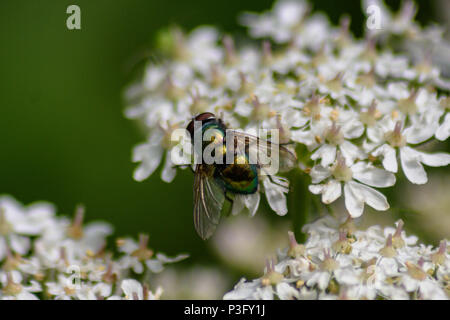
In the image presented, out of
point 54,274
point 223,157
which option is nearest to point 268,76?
point 223,157

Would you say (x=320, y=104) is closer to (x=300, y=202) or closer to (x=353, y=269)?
(x=300, y=202)

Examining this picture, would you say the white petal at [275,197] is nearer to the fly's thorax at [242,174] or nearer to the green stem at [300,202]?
the fly's thorax at [242,174]

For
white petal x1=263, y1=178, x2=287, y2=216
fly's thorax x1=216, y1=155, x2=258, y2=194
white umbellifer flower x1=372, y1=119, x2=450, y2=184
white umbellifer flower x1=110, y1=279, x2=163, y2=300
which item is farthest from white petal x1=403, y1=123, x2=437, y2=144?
white umbellifer flower x1=110, y1=279, x2=163, y2=300

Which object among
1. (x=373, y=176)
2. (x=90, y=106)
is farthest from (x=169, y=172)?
(x=90, y=106)

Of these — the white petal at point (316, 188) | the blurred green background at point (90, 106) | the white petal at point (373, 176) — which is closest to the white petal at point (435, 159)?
the white petal at point (373, 176)

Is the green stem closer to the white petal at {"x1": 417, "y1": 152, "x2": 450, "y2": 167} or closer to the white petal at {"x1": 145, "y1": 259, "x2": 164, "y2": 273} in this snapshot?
the white petal at {"x1": 417, "y1": 152, "x2": 450, "y2": 167}
